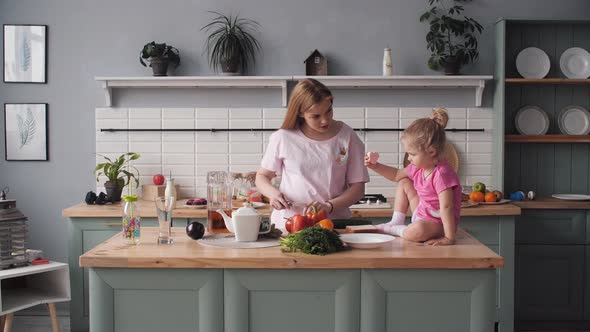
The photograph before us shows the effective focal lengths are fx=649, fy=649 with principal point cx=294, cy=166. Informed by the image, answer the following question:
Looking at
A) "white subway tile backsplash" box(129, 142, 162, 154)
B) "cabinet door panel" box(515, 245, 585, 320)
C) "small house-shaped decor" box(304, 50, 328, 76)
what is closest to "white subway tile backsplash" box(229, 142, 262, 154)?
"white subway tile backsplash" box(129, 142, 162, 154)

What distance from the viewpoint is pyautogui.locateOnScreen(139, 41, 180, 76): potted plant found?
4500 millimetres

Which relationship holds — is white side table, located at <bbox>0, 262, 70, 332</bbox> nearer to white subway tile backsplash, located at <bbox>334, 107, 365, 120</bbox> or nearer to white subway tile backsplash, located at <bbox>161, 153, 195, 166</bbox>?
white subway tile backsplash, located at <bbox>161, 153, 195, 166</bbox>

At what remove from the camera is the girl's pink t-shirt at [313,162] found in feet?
9.80

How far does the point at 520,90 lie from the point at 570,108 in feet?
1.25

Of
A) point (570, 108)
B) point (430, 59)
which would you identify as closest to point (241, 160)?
point (430, 59)

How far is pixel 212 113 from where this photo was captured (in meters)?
4.74

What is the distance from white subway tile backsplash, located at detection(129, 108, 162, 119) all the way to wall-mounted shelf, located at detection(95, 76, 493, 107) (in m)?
0.18

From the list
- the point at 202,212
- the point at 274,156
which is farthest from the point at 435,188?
the point at 202,212

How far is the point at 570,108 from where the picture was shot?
15.4 ft

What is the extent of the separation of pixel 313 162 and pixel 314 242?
0.70 m

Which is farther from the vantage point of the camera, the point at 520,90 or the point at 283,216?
the point at 520,90

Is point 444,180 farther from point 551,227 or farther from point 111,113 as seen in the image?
point 111,113

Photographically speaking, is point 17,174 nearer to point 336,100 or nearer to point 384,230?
point 336,100

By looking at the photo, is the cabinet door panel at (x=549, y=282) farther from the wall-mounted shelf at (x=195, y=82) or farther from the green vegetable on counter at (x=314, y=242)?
the green vegetable on counter at (x=314, y=242)
